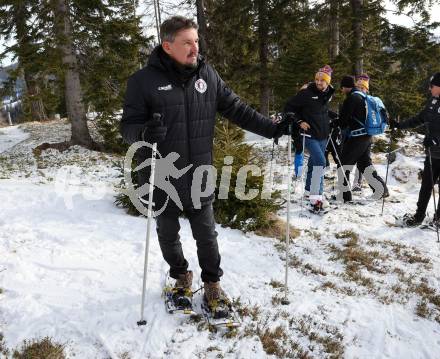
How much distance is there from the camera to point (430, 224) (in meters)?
7.26

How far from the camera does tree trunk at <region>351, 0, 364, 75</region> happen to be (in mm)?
13709

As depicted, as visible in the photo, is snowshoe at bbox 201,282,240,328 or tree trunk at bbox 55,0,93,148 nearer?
snowshoe at bbox 201,282,240,328

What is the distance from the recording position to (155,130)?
2980mm

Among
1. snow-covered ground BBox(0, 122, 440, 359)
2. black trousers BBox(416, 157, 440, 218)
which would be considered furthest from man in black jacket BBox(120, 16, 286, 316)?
black trousers BBox(416, 157, 440, 218)

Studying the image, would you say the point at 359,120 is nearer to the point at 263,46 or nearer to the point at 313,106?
the point at 313,106

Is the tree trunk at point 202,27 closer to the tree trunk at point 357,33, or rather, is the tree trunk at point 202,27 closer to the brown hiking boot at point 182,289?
the tree trunk at point 357,33

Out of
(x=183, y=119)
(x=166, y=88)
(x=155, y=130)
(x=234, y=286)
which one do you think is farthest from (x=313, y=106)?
(x=155, y=130)

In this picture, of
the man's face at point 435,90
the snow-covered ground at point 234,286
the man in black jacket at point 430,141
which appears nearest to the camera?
the snow-covered ground at point 234,286

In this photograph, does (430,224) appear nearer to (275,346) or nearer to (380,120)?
(380,120)

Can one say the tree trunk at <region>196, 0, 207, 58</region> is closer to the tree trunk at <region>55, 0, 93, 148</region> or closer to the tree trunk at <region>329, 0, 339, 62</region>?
the tree trunk at <region>55, 0, 93, 148</region>

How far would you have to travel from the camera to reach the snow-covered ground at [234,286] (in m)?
3.48

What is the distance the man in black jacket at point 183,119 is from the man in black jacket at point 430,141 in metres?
4.31

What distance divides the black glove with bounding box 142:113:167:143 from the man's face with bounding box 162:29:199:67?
0.57 metres

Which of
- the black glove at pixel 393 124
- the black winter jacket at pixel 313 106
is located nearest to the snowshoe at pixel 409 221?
the black glove at pixel 393 124
